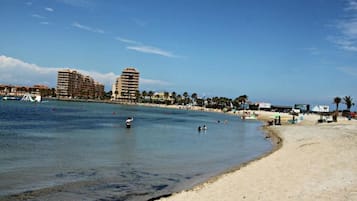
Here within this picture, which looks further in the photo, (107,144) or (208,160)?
(107,144)

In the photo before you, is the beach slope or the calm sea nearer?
the beach slope

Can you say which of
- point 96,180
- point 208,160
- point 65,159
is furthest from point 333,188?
point 65,159

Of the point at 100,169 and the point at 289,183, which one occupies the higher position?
the point at 289,183

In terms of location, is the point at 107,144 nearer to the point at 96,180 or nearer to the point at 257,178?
the point at 96,180

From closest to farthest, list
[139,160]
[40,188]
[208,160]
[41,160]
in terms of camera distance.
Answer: [40,188] < [41,160] < [139,160] < [208,160]

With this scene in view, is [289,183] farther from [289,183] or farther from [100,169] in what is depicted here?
[100,169]

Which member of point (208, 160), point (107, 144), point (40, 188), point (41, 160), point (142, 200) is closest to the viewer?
point (142, 200)

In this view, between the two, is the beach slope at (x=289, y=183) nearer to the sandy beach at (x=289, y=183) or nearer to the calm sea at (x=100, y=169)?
the sandy beach at (x=289, y=183)

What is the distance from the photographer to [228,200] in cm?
1269

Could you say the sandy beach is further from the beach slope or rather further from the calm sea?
the calm sea

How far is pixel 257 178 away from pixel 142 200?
549 cm

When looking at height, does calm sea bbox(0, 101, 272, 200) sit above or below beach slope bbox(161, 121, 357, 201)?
below

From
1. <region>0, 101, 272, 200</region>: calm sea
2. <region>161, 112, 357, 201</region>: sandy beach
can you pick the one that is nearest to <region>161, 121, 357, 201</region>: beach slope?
<region>161, 112, 357, 201</region>: sandy beach

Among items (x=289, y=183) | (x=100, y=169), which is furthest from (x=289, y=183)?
(x=100, y=169)
